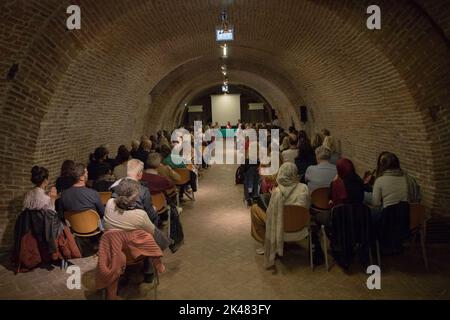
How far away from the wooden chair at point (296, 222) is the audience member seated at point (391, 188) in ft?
2.90

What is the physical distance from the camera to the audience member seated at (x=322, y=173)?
5.85 metres

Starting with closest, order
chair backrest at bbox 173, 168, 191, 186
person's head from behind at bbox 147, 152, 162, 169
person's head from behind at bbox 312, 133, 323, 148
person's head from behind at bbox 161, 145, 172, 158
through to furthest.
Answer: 1. person's head from behind at bbox 147, 152, 162, 169
2. chair backrest at bbox 173, 168, 191, 186
3. person's head from behind at bbox 161, 145, 172, 158
4. person's head from behind at bbox 312, 133, 323, 148

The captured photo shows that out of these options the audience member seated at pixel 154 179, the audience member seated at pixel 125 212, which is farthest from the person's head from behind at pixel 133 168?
the audience member seated at pixel 154 179

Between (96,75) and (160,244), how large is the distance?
14.5ft

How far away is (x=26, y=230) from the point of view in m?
5.05

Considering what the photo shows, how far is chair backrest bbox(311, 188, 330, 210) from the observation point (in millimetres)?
5562

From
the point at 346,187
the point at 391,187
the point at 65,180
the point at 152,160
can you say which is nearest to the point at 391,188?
the point at 391,187

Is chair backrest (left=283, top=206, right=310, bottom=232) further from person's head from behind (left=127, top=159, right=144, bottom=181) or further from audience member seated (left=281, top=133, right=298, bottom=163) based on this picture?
audience member seated (left=281, top=133, right=298, bottom=163)

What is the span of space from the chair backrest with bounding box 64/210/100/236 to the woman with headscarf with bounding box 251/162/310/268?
2.36 metres

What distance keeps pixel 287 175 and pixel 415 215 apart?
166cm

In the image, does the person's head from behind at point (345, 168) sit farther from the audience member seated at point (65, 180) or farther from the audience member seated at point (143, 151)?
the audience member seated at point (143, 151)

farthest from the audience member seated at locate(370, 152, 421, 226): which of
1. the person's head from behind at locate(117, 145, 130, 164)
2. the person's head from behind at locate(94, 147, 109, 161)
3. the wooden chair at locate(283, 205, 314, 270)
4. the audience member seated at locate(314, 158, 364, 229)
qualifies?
the person's head from behind at locate(94, 147, 109, 161)

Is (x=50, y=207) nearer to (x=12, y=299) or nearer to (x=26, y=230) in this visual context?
(x=26, y=230)
